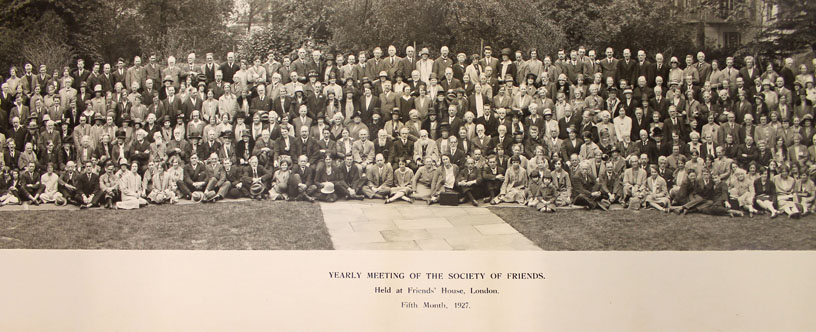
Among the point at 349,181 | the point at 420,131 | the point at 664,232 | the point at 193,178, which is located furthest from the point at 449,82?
the point at 193,178

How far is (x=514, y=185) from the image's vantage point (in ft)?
12.2

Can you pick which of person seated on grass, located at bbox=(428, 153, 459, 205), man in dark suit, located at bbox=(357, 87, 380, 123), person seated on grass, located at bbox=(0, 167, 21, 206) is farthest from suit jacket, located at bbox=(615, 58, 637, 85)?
person seated on grass, located at bbox=(0, 167, 21, 206)

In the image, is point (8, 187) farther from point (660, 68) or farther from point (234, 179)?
point (660, 68)

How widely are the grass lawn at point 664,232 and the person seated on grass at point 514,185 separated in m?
0.19

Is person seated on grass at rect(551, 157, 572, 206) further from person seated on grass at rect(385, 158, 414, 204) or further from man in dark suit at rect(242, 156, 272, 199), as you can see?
man in dark suit at rect(242, 156, 272, 199)

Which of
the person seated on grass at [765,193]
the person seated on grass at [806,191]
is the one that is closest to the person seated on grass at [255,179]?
the person seated on grass at [765,193]

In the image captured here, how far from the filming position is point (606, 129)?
3963 millimetres

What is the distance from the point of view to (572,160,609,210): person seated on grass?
11.8ft

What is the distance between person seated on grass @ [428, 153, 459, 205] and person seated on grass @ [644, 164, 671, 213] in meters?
1.23

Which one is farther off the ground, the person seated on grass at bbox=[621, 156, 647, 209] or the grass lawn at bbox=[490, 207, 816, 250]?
the person seated on grass at bbox=[621, 156, 647, 209]

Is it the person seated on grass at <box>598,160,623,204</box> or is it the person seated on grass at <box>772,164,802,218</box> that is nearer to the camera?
the person seated on grass at <box>772,164,802,218</box>

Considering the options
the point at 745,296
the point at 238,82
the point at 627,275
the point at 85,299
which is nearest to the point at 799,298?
the point at 745,296

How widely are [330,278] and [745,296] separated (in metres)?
2.32

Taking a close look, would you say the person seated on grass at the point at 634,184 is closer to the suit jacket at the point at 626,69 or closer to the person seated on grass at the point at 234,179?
the suit jacket at the point at 626,69
